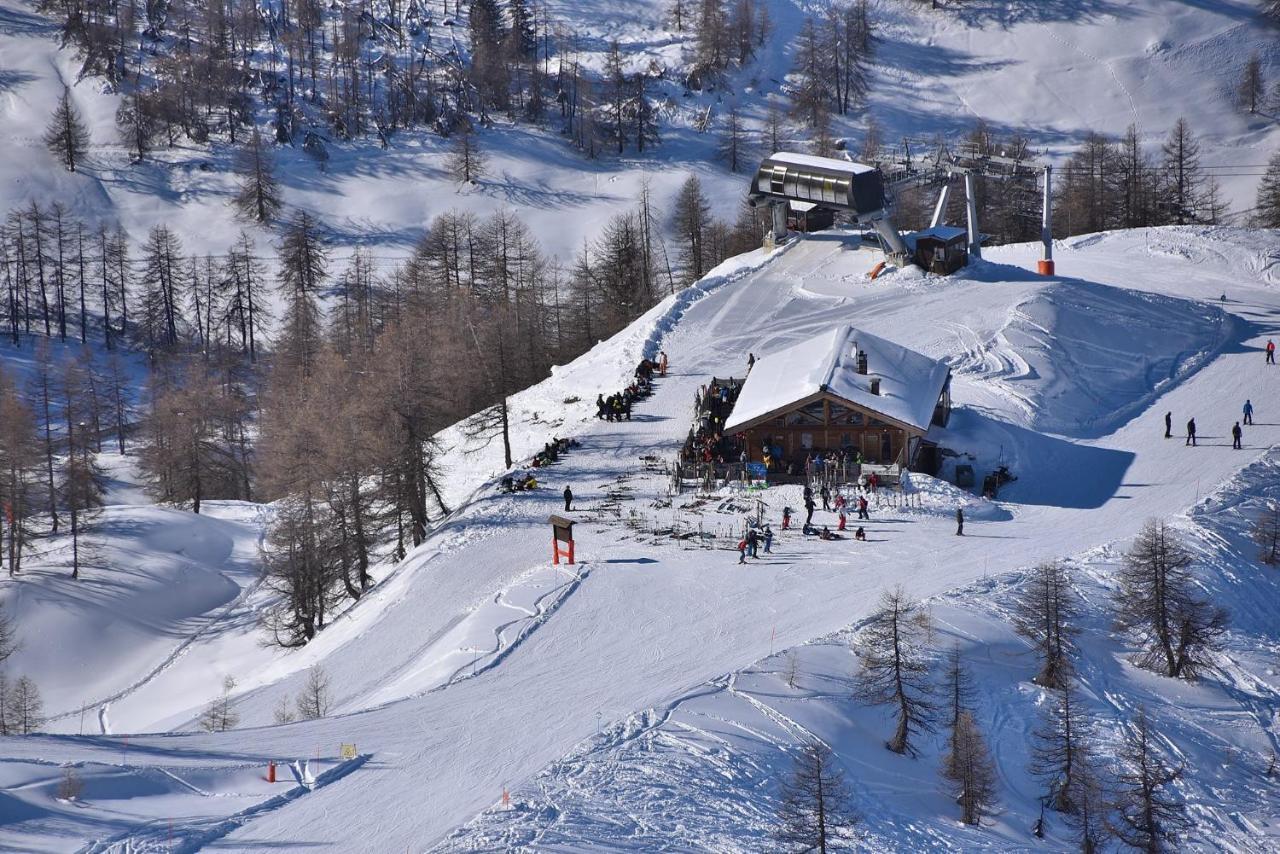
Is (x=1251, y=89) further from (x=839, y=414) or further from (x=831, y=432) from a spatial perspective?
(x=831, y=432)

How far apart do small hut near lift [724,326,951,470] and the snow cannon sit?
2233cm

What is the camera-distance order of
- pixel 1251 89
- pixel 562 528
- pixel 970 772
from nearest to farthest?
pixel 970 772 → pixel 562 528 → pixel 1251 89

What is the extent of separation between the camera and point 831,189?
7344 cm

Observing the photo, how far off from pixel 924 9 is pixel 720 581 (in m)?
97.5

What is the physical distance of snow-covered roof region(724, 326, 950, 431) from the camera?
48844mm

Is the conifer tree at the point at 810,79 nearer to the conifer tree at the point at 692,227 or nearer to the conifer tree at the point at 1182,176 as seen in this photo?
the conifer tree at the point at 692,227

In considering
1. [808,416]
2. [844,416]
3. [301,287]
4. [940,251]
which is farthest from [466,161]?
[844,416]

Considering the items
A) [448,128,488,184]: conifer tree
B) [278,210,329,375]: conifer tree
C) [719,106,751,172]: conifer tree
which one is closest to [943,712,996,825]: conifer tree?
[278,210,329,375]: conifer tree

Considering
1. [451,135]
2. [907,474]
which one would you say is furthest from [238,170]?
[907,474]

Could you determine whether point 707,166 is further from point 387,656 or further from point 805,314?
point 387,656

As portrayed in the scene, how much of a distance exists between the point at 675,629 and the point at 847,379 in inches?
673

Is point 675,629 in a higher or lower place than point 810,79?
lower

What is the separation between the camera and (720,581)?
39.5m

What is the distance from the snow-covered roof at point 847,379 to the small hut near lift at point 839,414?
1.9 inches
